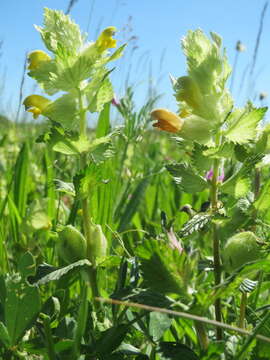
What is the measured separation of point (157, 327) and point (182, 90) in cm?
35

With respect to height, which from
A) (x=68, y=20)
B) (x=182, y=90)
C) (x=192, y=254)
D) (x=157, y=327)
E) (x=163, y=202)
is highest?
(x=68, y=20)

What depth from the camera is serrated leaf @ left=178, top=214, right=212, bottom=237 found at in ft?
1.74

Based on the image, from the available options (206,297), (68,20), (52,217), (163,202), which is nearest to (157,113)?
(68,20)


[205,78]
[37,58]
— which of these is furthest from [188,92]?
[37,58]

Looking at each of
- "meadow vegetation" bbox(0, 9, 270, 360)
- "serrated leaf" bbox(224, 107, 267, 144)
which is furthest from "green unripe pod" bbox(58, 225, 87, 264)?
"serrated leaf" bbox(224, 107, 267, 144)

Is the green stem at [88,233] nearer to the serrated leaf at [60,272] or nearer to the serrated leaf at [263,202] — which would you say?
the serrated leaf at [60,272]

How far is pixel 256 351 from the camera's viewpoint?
51cm

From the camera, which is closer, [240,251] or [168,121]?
[240,251]

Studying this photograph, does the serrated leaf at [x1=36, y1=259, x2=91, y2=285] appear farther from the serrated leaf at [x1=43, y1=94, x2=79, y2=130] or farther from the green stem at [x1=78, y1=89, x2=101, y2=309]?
the serrated leaf at [x1=43, y1=94, x2=79, y2=130]

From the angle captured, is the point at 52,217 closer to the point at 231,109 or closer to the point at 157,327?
the point at 157,327

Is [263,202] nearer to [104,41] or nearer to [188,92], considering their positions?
[188,92]

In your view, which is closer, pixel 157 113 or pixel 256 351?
pixel 256 351

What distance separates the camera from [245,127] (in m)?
0.57

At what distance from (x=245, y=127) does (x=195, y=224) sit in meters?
0.15
